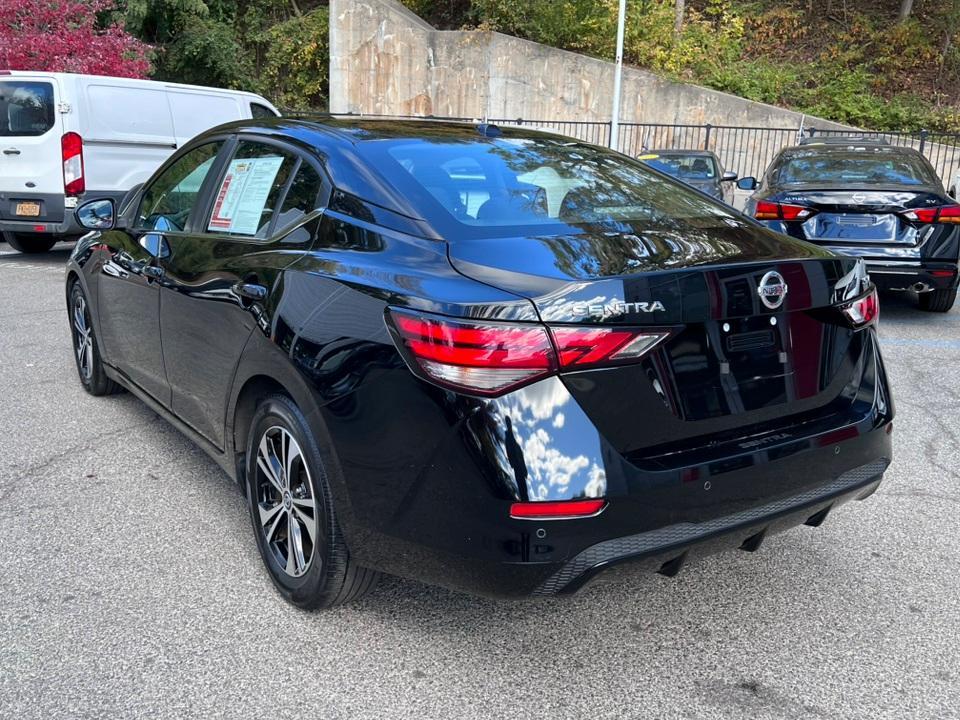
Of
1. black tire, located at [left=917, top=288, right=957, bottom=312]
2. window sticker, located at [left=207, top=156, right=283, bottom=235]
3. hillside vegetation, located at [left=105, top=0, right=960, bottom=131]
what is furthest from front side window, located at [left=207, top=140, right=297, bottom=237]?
hillside vegetation, located at [left=105, top=0, right=960, bottom=131]

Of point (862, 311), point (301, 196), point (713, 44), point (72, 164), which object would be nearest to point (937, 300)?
point (862, 311)

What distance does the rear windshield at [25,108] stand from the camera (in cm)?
1048

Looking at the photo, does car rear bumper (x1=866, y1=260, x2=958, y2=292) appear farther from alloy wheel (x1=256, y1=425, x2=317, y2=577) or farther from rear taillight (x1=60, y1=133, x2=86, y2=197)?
rear taillight (x1=60, y1=133, x2=86, y2=197)

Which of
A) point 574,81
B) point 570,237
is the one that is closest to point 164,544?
point 570,237

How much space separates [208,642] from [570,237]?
1.71m

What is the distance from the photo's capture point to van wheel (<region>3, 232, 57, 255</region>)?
12.2 m

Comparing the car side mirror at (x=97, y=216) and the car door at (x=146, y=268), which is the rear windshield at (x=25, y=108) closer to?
the car side mirror at (x=97, y=216)

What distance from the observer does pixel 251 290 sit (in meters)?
3.20

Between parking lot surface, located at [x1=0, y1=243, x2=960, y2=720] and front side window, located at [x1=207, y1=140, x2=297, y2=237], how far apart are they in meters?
1.25

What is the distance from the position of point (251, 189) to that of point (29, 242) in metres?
10.1

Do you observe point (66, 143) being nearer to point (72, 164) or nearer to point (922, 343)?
point (72, 164)

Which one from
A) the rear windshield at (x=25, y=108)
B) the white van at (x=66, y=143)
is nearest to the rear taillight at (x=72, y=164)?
the white van at (x=66, y=143)

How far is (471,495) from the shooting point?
→ 2.43 meters

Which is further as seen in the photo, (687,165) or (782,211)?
(687,165)
